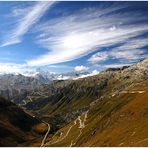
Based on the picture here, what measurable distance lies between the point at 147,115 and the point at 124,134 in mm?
32478

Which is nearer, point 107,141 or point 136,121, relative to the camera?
point 107,141

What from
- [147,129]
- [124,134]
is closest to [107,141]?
[124,134]

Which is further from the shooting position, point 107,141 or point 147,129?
point 107,141

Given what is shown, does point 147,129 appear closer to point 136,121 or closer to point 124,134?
point 124,134

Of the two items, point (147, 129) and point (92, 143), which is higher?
point (147, 129)

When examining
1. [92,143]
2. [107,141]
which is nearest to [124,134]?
[107,141]

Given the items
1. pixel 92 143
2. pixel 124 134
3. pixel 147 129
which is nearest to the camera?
pixel 147 129

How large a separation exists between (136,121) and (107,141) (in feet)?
101

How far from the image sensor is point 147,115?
197750 millimetres

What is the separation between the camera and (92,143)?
628 ft

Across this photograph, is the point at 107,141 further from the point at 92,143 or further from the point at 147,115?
the point at 147,115

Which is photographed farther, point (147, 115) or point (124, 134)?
point (147, 115)

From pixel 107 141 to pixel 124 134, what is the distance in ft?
33.9

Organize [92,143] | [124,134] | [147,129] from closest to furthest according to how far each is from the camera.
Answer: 1. [147,129]
2. [124,134]
3. [92,143]
